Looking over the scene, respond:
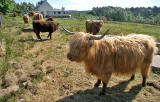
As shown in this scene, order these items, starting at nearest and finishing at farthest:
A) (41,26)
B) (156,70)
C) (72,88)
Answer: (72,88) < (156,70) < (41,26)

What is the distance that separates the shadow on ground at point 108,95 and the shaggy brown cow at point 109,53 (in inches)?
9.1

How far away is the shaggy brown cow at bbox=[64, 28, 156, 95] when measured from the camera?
10.2 feet

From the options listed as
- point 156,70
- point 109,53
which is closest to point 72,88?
point 109,53

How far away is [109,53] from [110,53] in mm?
29

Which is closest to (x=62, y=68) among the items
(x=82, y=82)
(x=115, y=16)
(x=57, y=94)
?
(x=82, y=82)

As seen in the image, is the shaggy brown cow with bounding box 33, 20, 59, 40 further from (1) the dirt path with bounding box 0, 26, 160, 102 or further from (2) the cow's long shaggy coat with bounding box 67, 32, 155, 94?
(2) the cow's long shaggy coat with bounding box 67, 32, 155, 94

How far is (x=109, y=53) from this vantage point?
3.31m

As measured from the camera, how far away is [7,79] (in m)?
3.61

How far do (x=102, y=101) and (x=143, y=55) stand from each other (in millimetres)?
1662

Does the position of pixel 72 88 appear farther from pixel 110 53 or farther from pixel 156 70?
pixel 156 70

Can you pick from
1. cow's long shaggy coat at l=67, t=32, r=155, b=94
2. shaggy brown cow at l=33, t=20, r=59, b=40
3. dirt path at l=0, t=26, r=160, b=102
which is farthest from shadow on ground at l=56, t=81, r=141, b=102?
shaggy brown cow at l=33, t=20, r=59, b=40

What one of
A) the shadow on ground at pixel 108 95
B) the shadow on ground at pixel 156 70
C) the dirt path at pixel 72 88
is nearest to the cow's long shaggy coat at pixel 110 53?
the shadow on ground at pixel 108 95

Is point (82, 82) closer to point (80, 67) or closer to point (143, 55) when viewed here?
point (80, 67)

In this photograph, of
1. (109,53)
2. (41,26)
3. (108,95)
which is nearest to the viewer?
(109,53)
